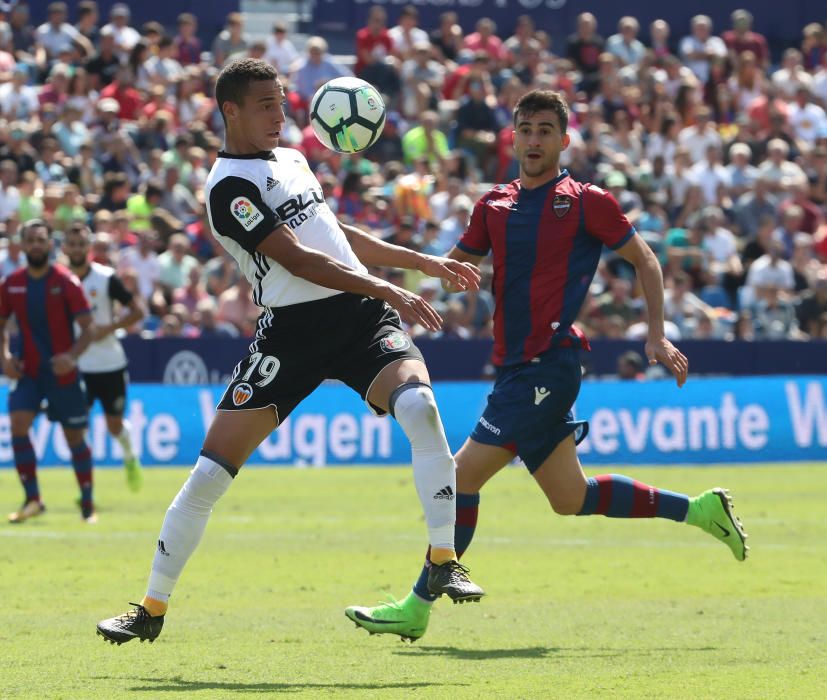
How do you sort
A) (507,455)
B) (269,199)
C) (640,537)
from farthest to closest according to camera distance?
(640,537) < (507,455) < (269,199)

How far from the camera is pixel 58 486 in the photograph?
17797 mm

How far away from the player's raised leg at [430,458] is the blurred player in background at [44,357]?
733cm

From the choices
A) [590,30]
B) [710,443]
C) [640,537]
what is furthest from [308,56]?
[640,537]

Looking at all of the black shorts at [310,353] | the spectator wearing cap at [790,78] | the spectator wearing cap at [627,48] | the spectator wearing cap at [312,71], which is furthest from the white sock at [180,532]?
the spectator wearing cap at [790,78]

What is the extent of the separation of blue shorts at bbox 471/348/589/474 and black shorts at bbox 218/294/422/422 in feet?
→ 2.91

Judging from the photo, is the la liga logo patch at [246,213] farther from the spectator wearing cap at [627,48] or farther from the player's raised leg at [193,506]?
the spectator wearing cap at [627,48]

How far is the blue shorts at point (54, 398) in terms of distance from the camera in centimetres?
1445

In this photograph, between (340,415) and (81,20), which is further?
(81,20)

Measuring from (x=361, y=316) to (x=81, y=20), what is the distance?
737 inches

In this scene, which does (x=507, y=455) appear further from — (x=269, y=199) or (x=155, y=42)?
(x=155, y=42)

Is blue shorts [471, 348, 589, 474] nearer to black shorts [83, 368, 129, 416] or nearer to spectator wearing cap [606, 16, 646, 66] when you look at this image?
black shorts [83, 368, 129, 416]

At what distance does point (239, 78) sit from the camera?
24.3 feet

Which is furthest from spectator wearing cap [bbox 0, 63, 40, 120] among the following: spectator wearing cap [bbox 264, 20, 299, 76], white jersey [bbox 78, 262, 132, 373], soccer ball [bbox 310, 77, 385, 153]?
soccer ball [bbox 310, 77, 385, 153]

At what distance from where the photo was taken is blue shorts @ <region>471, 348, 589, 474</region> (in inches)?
325
